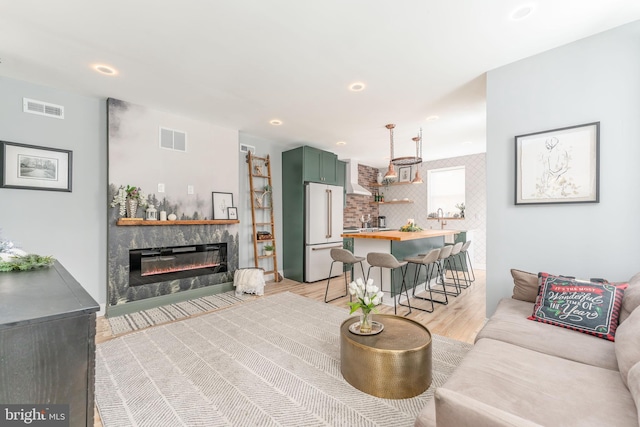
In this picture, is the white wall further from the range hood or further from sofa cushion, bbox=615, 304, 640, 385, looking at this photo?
sofa cushion, bbox=615, 304, 640, 385

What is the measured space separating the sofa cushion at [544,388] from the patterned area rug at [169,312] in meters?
3.11

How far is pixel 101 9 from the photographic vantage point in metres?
1.86

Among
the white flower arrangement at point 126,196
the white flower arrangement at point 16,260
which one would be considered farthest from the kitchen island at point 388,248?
the white flower arrangement at point 16,260

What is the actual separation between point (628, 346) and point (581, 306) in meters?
0.61

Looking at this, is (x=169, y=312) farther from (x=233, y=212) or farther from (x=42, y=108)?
(x=42, y=108)

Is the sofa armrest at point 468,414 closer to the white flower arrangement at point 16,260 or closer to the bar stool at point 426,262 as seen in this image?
the white flower arrangement at point 16,260

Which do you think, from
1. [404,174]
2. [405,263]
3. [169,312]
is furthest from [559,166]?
[404,174]

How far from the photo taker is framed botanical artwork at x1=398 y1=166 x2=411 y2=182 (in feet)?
23.5

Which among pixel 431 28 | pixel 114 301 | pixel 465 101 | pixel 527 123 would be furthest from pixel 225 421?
pixel 465 101

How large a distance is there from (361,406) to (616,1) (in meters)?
3.18

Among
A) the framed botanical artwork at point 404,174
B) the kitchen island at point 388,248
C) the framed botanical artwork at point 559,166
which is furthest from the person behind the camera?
the framed botanical artwork at point 404,174

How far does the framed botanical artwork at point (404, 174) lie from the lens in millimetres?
7168

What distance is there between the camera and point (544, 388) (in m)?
1.20

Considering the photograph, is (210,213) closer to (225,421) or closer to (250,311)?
(250,311)
